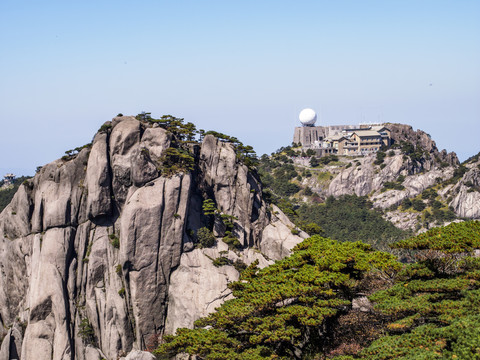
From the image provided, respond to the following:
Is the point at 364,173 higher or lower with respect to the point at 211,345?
higher

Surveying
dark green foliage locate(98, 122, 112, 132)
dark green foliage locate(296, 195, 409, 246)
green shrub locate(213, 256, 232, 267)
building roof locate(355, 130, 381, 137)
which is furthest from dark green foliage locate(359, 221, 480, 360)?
building roof locate(355, 130, 381, 137)

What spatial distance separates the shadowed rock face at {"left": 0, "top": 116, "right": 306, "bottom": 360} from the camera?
76062 mm

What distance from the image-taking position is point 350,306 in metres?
46.7

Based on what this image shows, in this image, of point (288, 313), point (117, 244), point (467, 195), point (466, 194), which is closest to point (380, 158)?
point (466, 194)

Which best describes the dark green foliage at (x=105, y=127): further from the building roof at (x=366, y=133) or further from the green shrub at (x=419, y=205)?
the building roof at (x=366, y=133)

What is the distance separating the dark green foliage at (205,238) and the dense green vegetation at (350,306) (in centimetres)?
2824

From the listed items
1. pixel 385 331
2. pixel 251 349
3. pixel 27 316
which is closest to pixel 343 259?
pixel 385 331

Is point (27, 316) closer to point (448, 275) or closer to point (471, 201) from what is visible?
point (448, 275)

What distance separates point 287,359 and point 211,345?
21.8ft

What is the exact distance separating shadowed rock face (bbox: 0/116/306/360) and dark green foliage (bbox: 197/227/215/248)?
1.23m

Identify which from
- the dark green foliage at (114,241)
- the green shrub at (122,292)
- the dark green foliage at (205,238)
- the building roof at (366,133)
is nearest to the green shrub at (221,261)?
the dark green foliage at (205,238)

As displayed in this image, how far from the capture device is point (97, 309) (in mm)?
78562

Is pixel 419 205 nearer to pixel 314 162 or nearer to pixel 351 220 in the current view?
pixel 351 220

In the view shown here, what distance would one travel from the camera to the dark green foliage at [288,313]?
42406mm
